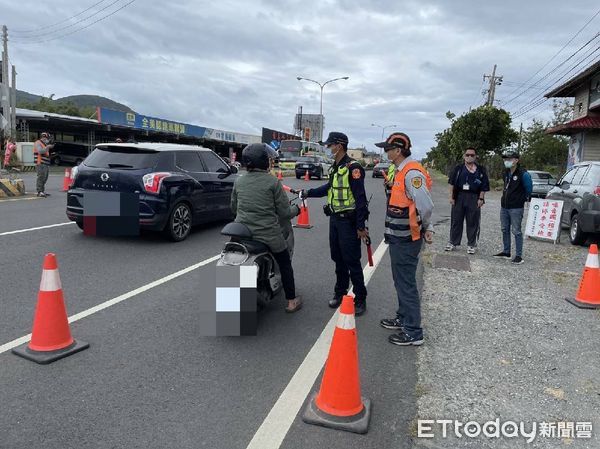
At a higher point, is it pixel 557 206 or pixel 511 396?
pixel 557 206

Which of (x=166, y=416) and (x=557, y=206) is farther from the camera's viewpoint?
(x=557, y=206)

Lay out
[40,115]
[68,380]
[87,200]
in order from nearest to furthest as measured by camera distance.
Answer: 1. [68,380]
2. [87,200]
3. [40,115]

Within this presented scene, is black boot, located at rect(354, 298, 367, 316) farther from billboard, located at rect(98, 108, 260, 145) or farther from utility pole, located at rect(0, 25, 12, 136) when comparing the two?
billboard, located at rect(98, 108, 260, 145)

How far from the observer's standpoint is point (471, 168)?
871 centimetres

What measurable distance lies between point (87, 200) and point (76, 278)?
235 centimetres

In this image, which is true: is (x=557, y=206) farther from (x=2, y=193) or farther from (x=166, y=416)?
Result: (x=2, y=193)

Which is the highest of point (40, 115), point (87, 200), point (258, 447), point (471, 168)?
point (40, 115)

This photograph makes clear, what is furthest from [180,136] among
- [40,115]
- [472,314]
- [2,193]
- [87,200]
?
[472,314]

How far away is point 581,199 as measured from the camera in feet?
32.1

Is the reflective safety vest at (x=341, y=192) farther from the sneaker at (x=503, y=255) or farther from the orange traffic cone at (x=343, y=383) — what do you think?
the sneaker at (x=503, y=255)

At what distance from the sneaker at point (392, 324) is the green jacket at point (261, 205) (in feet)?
4.21

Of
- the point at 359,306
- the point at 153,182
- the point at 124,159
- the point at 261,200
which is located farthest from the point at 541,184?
the point at 261,200

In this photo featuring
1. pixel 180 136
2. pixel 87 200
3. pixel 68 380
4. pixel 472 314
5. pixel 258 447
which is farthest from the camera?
pixel 180 136

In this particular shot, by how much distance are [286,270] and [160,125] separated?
120 feet
